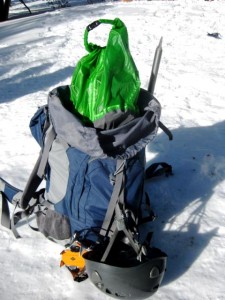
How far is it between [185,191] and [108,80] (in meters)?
1.18

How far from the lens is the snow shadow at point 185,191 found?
8.09 ft

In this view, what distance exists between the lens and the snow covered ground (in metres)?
2.27

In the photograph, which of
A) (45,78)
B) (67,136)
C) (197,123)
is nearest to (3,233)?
(67,136)

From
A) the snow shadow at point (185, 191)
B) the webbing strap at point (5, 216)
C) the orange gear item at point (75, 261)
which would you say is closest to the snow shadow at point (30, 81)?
the snow shadow at point (185, 191)

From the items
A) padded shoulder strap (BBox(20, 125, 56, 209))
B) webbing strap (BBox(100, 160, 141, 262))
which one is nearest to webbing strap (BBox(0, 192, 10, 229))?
padded shoulder strap (BBox(20, 125, 56, 209))

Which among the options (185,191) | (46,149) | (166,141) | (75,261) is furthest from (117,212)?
(166,141)

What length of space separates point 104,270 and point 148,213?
80cm

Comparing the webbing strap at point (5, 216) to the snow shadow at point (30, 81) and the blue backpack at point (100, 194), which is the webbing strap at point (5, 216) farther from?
the snow shadow at point (30, 81)

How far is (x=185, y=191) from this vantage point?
2.96 metres

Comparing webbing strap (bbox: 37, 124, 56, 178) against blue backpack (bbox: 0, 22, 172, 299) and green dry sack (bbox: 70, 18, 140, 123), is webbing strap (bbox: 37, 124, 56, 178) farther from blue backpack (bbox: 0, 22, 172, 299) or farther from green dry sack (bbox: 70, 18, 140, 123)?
green dry sack (bbox: 70, 18, 140, 123)

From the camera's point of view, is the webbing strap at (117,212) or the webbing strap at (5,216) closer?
the webbing strap at (117,212)

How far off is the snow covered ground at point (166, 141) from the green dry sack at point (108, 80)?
85 centimetres

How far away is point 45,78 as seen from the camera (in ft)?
17.7

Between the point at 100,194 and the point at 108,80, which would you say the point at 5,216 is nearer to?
the point at 100,194
